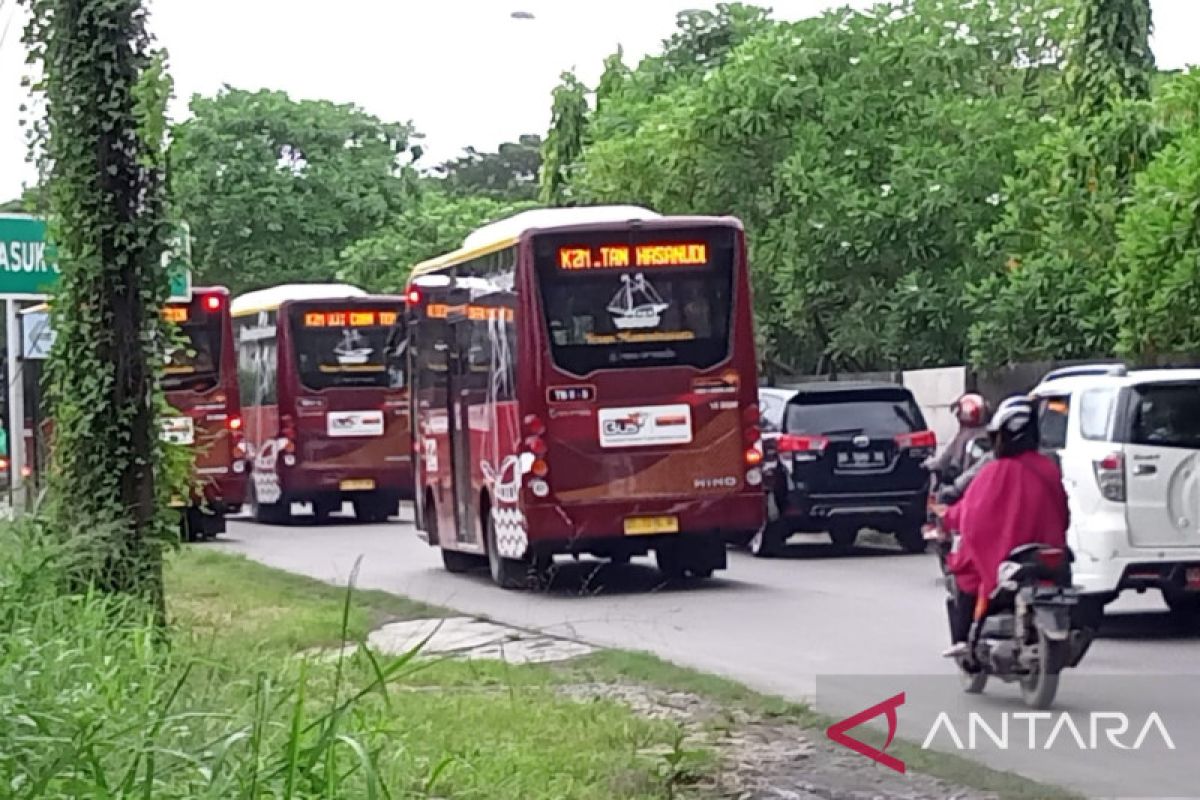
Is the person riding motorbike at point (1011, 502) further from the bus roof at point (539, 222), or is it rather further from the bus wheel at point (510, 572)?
the bus wheel at point (510, 572)

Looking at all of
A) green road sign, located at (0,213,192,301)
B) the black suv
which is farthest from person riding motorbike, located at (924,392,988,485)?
green road sign, located at (0,213,192,301)

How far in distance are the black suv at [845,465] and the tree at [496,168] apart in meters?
52.7

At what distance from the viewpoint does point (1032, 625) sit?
11.6m

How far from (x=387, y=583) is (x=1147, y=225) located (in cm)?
864

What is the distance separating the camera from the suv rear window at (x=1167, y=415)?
48.5 ft

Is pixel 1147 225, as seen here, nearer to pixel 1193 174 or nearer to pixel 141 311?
pixel 1193 174

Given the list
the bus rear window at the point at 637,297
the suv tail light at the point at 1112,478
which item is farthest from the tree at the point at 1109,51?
the suv tail light at the point at 1112,478

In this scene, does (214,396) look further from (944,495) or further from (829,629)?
(829,629)

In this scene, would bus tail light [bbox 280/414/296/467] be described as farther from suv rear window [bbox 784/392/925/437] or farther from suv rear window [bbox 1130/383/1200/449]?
suv rear window [bbox 1130/383/1200/449]

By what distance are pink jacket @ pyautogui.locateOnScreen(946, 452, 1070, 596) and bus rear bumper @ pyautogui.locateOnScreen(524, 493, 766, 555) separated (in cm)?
760

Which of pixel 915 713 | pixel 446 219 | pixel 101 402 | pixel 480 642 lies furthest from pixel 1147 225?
pixel 446 219

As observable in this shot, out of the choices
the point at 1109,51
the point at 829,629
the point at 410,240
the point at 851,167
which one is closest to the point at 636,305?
the point at 829,629

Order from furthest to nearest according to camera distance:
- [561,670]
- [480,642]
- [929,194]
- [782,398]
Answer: [929,194], [782,398], [480,642], [561,670]

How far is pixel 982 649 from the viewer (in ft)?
39.2
